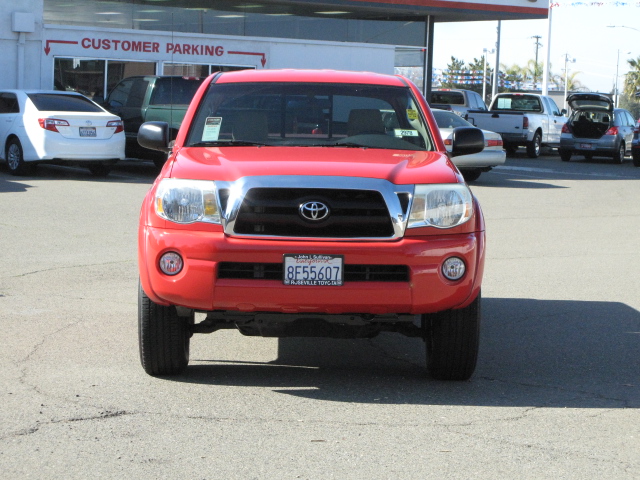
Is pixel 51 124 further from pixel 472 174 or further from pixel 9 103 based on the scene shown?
pixel 472 174

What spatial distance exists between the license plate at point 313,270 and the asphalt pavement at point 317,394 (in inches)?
24.9

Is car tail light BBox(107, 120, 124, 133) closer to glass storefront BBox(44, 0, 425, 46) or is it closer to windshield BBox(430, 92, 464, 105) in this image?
glass storefront BBox(44, 0, 425, 46)

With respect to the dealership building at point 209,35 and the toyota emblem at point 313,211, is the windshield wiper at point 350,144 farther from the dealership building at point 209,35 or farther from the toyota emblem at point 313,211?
the dealership building at point 209,35

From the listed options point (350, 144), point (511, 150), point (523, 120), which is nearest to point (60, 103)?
point (350, 144)

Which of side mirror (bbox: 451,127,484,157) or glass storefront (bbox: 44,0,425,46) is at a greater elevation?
glass storefront (bbox: 44,0,425,46)

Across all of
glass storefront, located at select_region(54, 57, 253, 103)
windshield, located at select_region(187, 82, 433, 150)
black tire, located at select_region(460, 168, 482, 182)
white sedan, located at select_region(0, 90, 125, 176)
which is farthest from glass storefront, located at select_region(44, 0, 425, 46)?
windshield, located at select_region(187, 82, 433, 150)

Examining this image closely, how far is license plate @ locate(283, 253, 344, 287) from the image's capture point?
16.4ft

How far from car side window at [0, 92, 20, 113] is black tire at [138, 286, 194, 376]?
13.9 m

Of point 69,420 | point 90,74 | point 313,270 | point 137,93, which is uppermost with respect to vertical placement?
point 90,74

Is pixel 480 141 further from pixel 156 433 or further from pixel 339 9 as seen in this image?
pixel 339 9

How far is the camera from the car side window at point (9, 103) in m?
18.4

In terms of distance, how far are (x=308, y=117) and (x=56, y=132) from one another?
1200cm

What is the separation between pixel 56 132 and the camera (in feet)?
57.2

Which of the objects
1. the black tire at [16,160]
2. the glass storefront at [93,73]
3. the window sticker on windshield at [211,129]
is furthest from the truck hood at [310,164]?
the glass storefront at [93,73]
